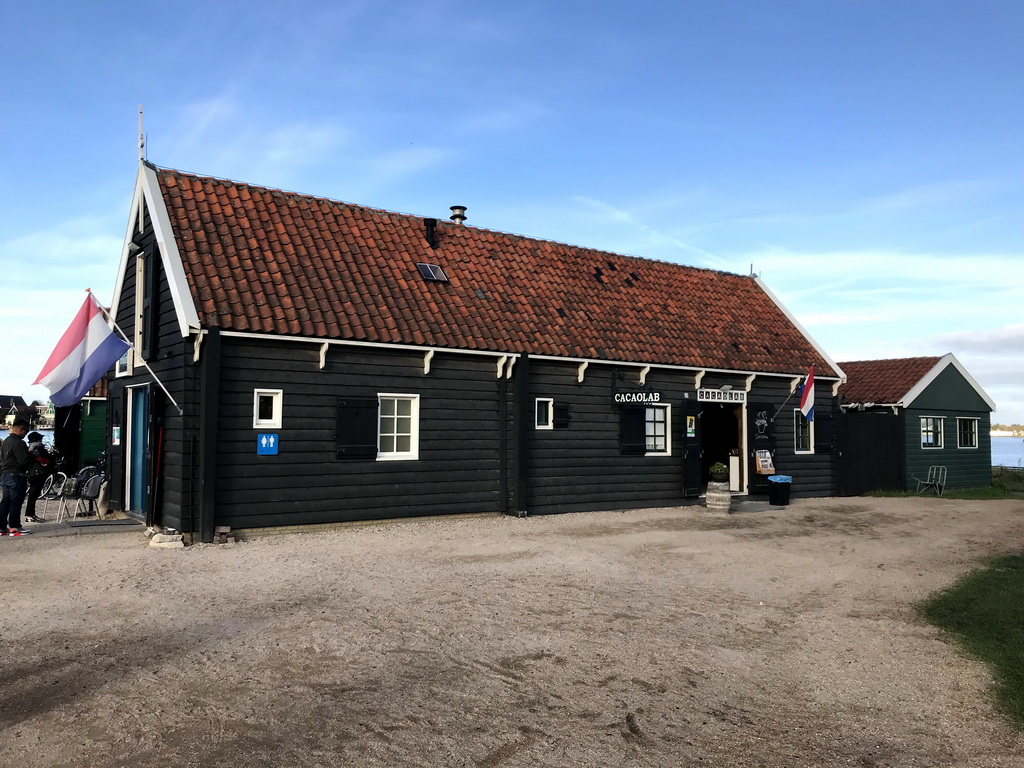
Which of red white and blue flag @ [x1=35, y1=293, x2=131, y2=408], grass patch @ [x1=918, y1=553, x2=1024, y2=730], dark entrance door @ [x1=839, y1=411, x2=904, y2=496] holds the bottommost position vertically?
grass patch @ [x1=918, y1=553, x2=1024, y2=730]

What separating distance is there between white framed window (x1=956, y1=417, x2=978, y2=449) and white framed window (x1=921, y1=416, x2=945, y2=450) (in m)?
0.95

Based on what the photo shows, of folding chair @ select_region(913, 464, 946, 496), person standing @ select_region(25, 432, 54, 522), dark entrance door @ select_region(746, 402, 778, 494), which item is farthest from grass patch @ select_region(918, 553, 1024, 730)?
folding chair @ select_region(913, 464, 946, 496)

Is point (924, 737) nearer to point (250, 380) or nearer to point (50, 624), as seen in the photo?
point (50, 624)

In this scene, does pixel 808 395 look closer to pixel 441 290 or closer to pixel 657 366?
pixel 657 366

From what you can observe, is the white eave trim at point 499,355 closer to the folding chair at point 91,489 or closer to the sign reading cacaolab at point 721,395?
the sign reading cacaolab at point 721,395

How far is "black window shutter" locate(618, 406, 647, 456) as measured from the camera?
53.4ft

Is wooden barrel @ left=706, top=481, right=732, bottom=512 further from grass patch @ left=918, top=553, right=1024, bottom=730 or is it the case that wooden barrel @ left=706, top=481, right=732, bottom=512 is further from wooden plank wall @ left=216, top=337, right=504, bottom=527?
grass patch @ left=918, top=553, right=1024, bottom=730

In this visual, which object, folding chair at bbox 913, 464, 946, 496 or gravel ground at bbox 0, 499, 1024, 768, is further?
folding chair at bbox 913, 464, 946, 496

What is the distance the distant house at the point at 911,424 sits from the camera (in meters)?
21.9

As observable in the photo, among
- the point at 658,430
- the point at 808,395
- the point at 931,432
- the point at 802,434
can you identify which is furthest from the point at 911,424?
the point at 658,430

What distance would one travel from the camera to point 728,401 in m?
17.9

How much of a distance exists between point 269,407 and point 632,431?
7.32 m

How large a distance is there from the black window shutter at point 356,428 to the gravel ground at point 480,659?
72.0 inches

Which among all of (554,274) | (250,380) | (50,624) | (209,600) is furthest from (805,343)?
(50,624)
